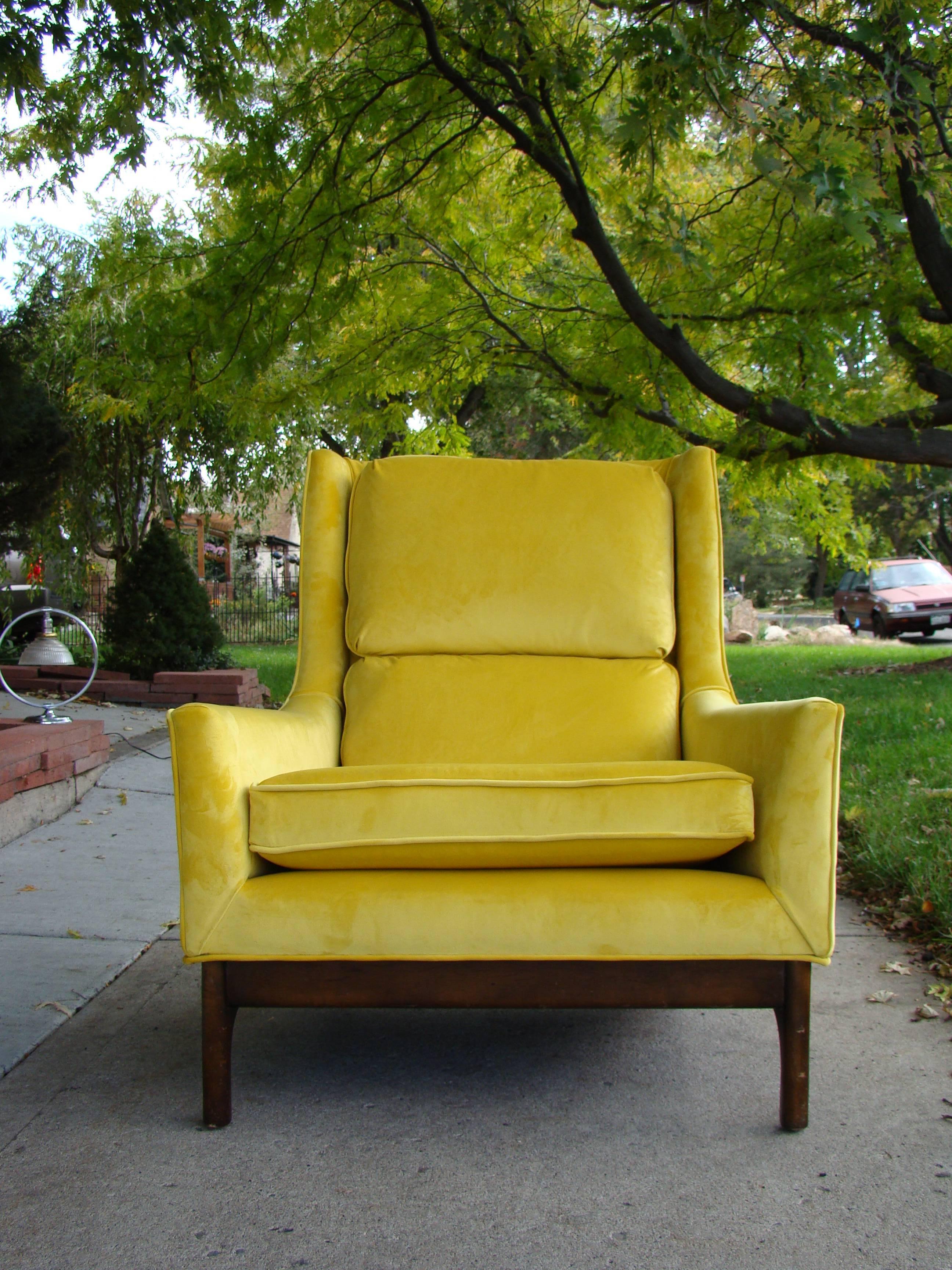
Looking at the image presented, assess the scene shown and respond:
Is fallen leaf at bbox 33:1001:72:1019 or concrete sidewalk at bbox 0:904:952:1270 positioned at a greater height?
fallen leaf at bbox 33:1001:72:1019

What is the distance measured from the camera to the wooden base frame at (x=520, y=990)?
6.49 ft

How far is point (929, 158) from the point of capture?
5.61m

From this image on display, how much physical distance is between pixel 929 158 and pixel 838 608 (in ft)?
51.5

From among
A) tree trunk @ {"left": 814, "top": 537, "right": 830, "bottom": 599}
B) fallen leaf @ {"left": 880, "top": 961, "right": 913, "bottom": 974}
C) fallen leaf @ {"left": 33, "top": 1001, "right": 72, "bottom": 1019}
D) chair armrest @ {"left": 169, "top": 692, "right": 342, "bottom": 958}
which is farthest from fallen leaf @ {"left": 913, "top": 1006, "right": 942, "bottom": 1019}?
tree trunk @ {"left": 814, "top": 537, "right": 830, "bottom": 599}

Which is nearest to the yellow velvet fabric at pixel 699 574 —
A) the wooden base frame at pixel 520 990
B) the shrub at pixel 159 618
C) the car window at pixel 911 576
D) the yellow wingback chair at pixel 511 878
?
the yellow wingback chair at pixel 511 878

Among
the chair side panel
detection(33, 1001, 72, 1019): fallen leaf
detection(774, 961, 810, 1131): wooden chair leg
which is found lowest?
detection(33, 1001, 72, 1019): fallen leaf

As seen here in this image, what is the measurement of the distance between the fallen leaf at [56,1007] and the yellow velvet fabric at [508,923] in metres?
0.75

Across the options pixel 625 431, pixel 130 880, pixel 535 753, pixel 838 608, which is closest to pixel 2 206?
pixel 625 431

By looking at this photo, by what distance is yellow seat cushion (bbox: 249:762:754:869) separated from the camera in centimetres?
204

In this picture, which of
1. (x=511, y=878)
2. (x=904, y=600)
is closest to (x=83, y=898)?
(x=511, y=878)

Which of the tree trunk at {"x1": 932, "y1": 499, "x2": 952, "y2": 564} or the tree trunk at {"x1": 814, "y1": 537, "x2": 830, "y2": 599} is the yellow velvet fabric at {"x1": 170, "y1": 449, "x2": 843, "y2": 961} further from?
the tree trunk at {"x1": 814, "y1": 537, "x2": 830, "y2": 599}

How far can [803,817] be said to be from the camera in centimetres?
200

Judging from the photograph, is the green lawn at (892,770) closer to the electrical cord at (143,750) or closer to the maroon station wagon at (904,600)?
the electrical cord at (143,750)

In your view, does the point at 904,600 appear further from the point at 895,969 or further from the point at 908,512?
the point at 895,969
